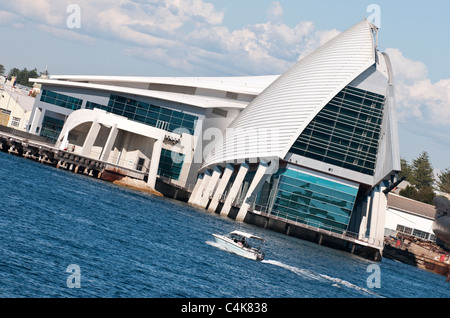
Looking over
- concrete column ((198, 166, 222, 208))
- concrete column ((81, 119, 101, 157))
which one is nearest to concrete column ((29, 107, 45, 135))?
concrete column ((81, 119, 101, 157))

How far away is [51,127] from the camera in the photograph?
11562cm

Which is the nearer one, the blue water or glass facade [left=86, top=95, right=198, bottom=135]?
the blue water

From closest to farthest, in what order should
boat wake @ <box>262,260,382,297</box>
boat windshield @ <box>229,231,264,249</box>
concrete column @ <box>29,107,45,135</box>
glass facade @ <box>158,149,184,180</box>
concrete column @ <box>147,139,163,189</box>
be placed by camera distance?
boat wake @ <box>262,260,382,297</box> < boat windshield @ <box>229,231,264,249</box> < concrete column @ <box>147,139,163,189</box> < glass facade @ <box>158,149,184,180</box> < concrete column @ <box>29,107,45,135</box>

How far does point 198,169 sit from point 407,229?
41190mm

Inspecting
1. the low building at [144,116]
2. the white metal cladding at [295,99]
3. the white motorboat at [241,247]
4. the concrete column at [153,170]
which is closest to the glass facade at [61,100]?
the low building at [144,116]

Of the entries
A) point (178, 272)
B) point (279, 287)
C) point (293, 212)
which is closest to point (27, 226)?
point (178, 272)

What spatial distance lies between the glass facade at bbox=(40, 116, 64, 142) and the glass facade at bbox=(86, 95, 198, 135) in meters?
5.78

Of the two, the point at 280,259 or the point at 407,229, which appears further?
the point at 407,229

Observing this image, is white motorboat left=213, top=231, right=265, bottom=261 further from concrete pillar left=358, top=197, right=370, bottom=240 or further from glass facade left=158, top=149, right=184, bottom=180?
glass facade left=158, top=149, right=184, bottom=180

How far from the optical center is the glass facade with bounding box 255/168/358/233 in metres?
82.6

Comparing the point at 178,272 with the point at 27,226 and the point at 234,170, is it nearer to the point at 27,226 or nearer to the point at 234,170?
the point at 27,226

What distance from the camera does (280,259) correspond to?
5638cm

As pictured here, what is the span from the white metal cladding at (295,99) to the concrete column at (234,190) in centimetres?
137

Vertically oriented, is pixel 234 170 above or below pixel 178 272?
above
